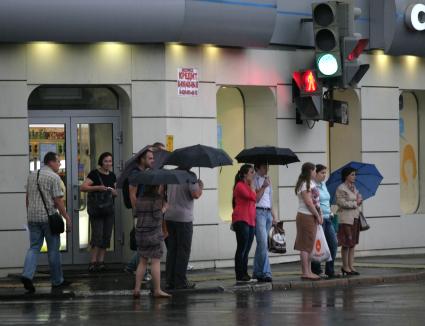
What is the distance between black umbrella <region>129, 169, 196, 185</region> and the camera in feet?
50.2

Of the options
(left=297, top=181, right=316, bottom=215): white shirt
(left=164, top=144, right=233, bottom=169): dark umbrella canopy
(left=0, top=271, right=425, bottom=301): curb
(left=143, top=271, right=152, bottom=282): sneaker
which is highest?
(left=164, top=144, right=233, bottom=169): dark umbrella canopy

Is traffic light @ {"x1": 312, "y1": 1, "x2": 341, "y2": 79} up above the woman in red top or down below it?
above

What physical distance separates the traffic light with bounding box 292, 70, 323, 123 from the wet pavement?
15.6 ft

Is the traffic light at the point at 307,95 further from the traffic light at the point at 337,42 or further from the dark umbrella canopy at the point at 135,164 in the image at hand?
the dark umbrella canopy at the point at 135,164

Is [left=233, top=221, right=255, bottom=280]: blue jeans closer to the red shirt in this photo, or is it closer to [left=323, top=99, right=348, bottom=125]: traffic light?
the red shirt

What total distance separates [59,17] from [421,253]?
9.18 m

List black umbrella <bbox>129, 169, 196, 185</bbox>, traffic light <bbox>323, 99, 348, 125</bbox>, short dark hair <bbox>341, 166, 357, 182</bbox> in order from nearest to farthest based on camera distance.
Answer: black umbrella <bbox>129, 169, 196, 185</bbox>
short dark hair <bbox>341, 166, 357, 182</bbox>
traffic light <bbox>323, 99, 348, 125</bbox>

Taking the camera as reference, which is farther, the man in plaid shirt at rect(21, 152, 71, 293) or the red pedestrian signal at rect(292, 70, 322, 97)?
the red pedestrian signal at rect(292, 70, 322, 97)

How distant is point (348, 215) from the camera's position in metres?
18.6

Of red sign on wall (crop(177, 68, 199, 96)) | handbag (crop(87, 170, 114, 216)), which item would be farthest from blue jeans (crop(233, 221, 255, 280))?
red sign on wall (crop(177, 68, 199, 96))

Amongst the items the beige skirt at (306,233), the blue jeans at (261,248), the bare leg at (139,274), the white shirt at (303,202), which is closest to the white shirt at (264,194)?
the blue jeans at (261,248)

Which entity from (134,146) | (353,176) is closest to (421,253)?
(353,176)

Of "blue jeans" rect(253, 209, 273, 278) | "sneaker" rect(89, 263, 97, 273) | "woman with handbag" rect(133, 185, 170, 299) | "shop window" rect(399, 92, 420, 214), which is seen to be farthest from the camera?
"shop window" rect(399, 92, 420, 214)

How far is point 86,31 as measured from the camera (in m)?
18.6
